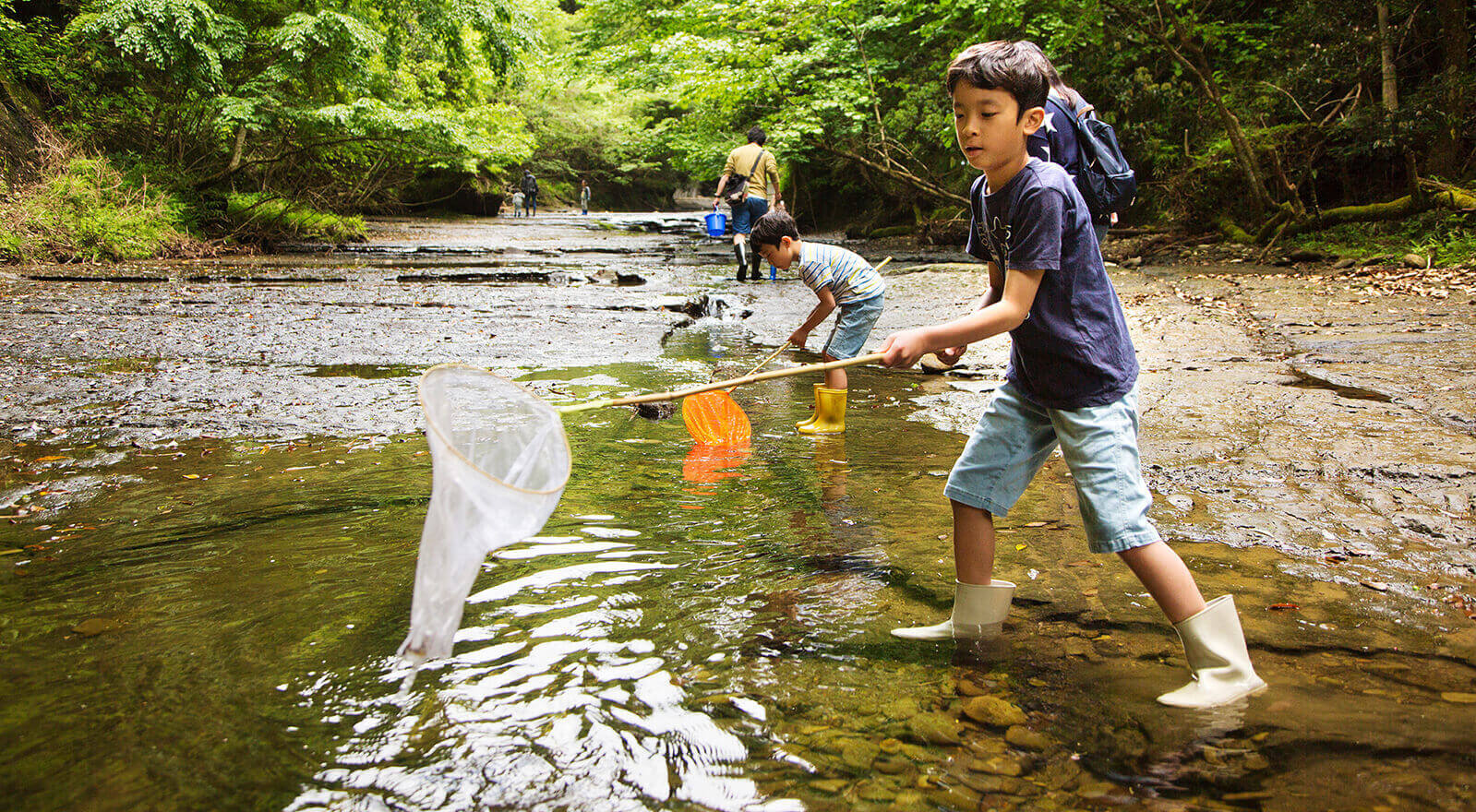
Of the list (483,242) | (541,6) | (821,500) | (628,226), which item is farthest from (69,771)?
(541,6)

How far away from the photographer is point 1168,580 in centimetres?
221

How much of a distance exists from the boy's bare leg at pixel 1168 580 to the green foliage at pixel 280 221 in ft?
57.3

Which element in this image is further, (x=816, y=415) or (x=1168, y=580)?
(x=816, y=415)

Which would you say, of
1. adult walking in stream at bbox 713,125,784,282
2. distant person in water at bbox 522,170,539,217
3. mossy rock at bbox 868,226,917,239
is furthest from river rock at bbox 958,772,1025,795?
distant person in water at bbox 522,170,539,217

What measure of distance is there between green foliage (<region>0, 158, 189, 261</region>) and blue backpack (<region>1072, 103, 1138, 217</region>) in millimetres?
13692

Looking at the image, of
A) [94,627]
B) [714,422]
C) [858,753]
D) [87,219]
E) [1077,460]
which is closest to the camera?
[858,753]

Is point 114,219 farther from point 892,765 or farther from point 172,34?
point 892,765

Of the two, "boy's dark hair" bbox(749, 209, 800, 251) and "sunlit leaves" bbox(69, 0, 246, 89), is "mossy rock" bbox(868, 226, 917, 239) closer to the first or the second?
"sunlit leaves" bbox(69, 0, 246, 89)

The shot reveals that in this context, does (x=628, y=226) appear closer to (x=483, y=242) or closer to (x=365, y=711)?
(x=483, y=242)

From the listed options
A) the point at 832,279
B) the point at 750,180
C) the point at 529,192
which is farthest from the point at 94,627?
the point at 529,192

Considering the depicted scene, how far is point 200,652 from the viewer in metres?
2.37

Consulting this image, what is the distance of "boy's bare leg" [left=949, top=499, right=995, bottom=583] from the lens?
253 centimetres

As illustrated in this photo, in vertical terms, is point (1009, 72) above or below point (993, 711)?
above

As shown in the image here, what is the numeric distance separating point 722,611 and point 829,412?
254cm
